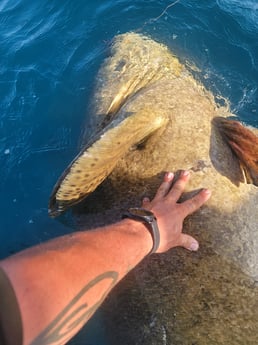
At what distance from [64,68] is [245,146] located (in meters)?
3.65

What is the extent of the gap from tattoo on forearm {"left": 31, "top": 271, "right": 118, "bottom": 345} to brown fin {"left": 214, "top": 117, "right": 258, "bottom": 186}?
179 cm

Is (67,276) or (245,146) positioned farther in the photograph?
(245,146)

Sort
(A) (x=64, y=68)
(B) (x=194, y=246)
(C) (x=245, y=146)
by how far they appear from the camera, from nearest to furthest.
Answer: (B) (x=194, y=246), (C) (x=245, y=146), (A) (x=64, y=68)

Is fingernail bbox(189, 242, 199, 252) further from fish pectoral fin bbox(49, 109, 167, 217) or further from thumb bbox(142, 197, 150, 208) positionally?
fish pectoral fin bbox(49, 109, 167, 217)

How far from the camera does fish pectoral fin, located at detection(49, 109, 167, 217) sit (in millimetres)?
3539

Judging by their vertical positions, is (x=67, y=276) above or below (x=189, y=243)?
above

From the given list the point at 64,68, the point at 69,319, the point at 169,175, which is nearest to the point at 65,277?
the point at 69,319

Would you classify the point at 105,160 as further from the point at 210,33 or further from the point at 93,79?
the point at 210,33

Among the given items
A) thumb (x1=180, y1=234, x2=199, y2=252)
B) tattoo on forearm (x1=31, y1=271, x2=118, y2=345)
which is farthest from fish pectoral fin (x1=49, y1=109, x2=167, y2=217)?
tattoo on forearm (x1=31, y1=271, x2=118, y2=345)

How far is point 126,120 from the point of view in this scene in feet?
12.0

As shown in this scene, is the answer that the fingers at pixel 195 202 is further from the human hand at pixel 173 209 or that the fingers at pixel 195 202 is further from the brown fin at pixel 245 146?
the brown fin at pixel 245 146

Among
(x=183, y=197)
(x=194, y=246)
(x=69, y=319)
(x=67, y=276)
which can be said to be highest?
(x=67, y=276)

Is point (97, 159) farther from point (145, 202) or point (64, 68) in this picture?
point (64, 68)

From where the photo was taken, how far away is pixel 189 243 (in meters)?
3.61
